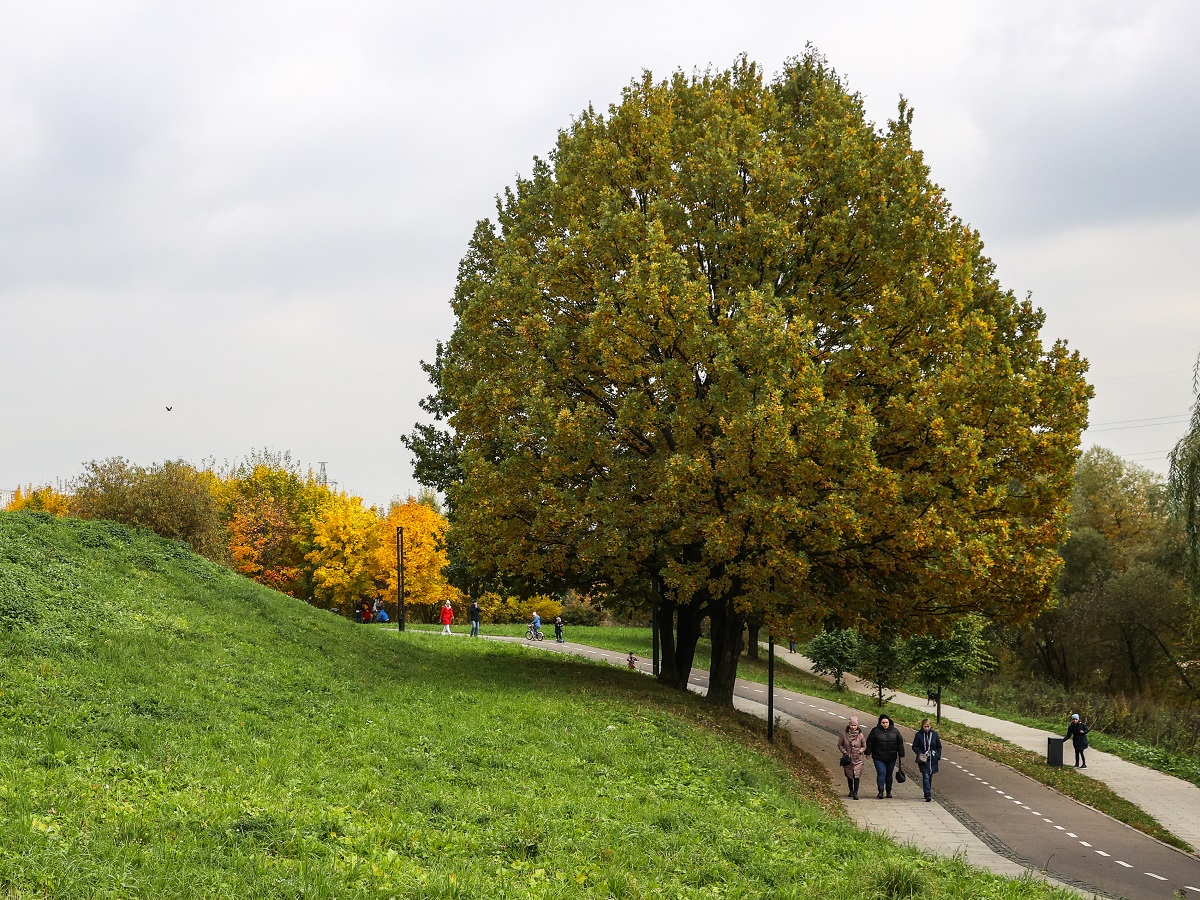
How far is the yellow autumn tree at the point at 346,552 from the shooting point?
48.8 meters


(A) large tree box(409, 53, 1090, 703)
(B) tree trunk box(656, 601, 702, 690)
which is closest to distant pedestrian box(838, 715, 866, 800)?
(A) large tree box(409, 53, 1090, 703)

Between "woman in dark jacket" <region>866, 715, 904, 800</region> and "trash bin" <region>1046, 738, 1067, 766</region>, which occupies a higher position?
"woman in dark jacket" <region>866, 715, 904, 800</region>

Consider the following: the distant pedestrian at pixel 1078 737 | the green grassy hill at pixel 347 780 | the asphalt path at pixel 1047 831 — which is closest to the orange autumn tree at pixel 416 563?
the asphalt path at pixel 1047 831

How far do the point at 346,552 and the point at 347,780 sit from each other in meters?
40.1

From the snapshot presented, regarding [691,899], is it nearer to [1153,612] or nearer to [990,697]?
[990,697]

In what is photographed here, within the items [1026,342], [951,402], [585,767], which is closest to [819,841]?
[585,767]

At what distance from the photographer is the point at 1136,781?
68.0 ft

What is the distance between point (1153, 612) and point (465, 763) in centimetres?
3764

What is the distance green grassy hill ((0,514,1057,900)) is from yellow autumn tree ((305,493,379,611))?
2946cm

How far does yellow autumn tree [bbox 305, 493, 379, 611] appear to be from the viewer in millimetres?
48844

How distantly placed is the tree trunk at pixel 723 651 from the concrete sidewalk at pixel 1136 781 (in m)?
7.98

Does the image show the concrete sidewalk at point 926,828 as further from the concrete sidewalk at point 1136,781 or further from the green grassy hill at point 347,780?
the concrete sidewalk at point 1136,781

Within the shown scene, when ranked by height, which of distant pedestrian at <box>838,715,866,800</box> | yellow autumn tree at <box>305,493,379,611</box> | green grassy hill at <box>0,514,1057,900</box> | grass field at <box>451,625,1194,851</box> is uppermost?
yellow autumn tree at <box>305,493,379,611</box>

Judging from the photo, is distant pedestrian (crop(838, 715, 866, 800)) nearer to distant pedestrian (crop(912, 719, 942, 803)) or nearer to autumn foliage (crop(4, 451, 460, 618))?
distant pedestrian (crop(912, 719, 942, 803))
